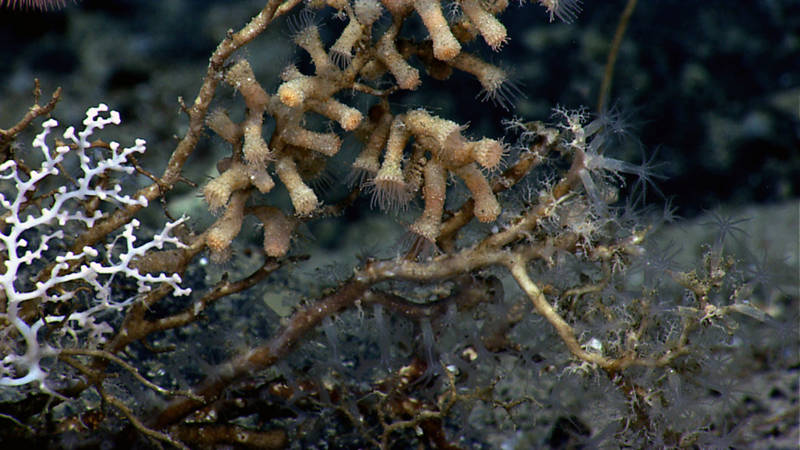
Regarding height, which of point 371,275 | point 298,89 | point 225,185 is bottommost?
point 371,275

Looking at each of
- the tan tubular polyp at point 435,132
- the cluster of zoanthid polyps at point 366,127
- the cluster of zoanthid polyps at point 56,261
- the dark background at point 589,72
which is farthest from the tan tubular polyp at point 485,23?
the dark background at point 589,72

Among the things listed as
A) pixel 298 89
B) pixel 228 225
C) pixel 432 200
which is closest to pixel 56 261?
pixel 228 225

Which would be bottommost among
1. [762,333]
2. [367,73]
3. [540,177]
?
[762,333]

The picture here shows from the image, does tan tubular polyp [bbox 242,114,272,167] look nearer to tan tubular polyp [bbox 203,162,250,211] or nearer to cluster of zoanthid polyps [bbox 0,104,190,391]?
tan tubular polyp [bbox 203,162,250,211]

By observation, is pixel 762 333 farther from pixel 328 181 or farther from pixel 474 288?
pixel 328 181

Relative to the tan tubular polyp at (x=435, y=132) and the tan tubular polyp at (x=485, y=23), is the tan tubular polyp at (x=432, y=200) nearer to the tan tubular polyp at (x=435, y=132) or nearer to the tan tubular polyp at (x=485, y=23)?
the tan tubular polyp at (x=435, y=132)

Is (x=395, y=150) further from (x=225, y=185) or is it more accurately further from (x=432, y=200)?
(x=225, y=185)

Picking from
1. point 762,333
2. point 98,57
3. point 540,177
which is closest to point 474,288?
point 540,177

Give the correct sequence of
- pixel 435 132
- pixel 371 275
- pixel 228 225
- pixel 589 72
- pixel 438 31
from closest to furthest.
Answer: pixel 438 31
pixel 435 132
pixel 228 225
pixel 371 275
pixel 589 72
